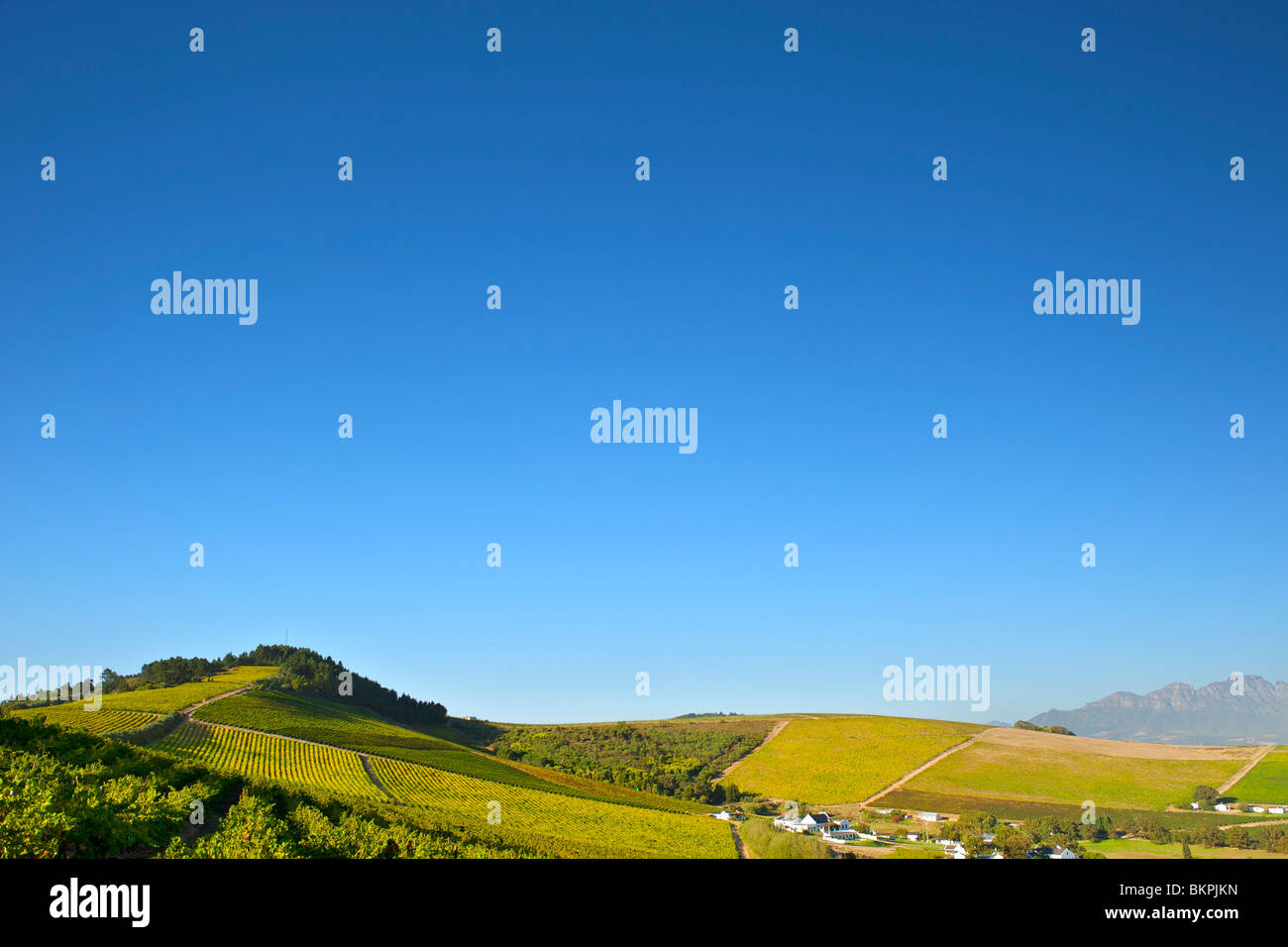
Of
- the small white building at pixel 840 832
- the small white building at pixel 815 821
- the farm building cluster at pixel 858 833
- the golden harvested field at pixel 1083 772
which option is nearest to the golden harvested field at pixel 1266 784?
the golden harvested field at pixel 1083 772

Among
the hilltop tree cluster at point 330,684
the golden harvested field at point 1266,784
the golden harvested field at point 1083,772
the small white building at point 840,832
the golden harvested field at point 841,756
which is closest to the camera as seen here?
the small white building at point 840,832

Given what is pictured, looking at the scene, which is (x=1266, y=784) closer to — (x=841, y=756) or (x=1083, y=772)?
(x=1083, y=772)

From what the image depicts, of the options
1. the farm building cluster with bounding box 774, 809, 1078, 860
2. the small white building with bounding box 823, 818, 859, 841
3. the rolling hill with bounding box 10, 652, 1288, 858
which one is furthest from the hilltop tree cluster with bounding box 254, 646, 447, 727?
the small white building with bounding box 823, 818, 859, 841

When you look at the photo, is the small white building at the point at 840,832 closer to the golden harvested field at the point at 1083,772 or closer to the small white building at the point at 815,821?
the small white building at the point at 815,821

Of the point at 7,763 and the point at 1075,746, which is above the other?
the point at 7,763
